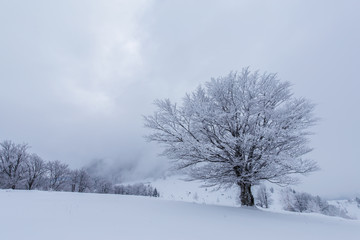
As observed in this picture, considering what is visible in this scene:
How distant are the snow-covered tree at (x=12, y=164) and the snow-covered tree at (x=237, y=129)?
3731 centimetres

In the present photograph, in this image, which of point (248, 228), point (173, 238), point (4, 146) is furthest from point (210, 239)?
point (4, 146)

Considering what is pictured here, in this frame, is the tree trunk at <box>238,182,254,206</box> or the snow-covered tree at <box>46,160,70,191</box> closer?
the tree trunk at <box>238,182,254,206</box>

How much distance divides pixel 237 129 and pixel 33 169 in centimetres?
4629

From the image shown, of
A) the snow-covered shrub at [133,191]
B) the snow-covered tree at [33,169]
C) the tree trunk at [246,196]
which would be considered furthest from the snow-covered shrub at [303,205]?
the snow-covered tree at [33,169]

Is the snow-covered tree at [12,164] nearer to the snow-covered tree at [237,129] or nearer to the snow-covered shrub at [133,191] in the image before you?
the snow-covered tree at [237,129]

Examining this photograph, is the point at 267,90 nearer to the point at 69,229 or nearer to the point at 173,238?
the point at 173,238

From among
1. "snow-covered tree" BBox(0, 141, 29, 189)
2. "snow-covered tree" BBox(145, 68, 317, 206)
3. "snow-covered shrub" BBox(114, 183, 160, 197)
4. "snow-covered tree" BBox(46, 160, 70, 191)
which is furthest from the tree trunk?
"snow-covered shrub" BBox(114, 183, 160, 197)

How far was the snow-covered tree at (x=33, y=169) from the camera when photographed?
36.4 meters

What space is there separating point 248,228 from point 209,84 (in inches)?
324

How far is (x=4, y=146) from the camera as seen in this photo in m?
33.3

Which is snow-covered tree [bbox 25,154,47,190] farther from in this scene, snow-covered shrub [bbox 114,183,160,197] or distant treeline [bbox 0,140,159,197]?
snow-covered shrub [bbox 114,183,160,197]

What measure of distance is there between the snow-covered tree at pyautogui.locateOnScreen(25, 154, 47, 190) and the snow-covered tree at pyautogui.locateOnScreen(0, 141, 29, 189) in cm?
192

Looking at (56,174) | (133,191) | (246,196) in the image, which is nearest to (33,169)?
(56,174)

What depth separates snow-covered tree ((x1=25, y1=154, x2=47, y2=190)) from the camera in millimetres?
36406
